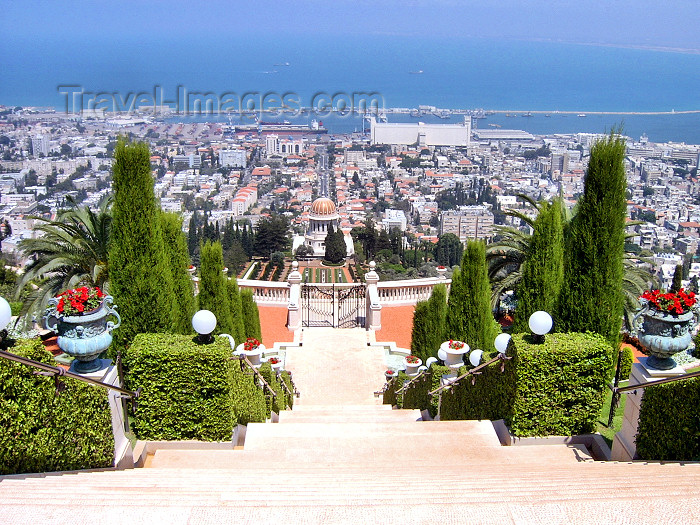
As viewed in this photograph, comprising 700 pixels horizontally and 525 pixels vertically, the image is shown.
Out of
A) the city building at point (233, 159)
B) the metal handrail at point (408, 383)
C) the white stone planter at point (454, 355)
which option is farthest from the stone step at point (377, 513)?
the city building at point (233, 159)

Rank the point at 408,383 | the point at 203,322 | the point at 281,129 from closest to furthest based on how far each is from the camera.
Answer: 1. the point at 203,322
2. the point at 408,383
3. the point at 281,129

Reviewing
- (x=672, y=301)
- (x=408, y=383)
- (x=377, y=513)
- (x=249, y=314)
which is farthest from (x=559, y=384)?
(x=249, y=314)

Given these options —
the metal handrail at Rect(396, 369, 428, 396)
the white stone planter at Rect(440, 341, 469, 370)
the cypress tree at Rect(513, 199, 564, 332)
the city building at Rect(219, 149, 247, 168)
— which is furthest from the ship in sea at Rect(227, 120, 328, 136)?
the white stone planter at Rect(440, 341, 469, 370)

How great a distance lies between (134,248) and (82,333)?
2.06 meters

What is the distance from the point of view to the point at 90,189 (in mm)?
115375

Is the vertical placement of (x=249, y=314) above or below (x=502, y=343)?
below

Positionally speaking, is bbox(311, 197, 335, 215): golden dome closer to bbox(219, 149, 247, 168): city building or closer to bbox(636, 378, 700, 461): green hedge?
bbox(636, 378, 700, 461): green hedge

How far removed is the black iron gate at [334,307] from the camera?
15727 millimetres

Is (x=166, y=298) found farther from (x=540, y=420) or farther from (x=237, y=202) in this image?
(x=237, y=202)

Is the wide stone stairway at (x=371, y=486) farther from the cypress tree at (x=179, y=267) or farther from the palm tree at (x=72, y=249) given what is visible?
the palm tree at (x=72, y=249)

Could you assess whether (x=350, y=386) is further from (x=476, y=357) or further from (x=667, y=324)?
(x=667, y=324)

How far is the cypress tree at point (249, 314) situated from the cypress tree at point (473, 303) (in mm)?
4245

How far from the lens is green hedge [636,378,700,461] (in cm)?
472

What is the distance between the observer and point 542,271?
8.33 metres
